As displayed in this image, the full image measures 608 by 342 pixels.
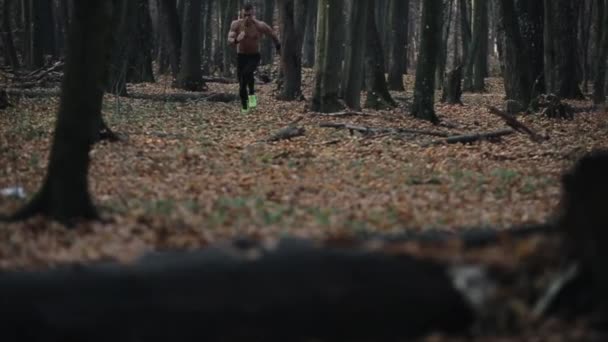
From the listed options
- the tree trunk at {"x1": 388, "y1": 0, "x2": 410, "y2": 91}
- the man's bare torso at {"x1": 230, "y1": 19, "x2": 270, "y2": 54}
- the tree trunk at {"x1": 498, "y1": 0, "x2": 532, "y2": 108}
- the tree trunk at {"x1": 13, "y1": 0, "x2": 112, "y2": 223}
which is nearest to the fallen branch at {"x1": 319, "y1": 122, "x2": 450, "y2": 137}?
the man's bare torso at {"x1": 230, "y1": 19, "x2": 270, "y2": 54}

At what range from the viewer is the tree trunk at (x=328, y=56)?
20406mm

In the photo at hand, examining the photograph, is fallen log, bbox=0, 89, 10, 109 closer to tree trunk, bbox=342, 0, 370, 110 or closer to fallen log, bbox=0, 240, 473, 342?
tree trunk, bbox=342, 0, 370, 110

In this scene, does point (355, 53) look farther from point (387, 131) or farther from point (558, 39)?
point (558, 39)

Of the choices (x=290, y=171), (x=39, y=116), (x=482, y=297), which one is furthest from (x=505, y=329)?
(x=39, y=116)

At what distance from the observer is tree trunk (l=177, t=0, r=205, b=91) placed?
27812mm

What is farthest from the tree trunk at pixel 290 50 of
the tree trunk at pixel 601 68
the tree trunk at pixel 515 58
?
the tree trunk at pixel 601 68

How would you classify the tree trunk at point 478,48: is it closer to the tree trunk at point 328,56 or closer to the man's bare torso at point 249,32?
the tree trunk at point 328,56

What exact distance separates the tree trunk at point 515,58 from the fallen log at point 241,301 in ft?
50.7

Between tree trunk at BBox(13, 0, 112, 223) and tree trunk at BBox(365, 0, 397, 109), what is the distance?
1414 cm

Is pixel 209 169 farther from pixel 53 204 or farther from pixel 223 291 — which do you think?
pixel 223 291

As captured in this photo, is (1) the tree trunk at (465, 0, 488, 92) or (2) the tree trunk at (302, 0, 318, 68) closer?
(1) the tree trunk at (465, 0, 488, 92)

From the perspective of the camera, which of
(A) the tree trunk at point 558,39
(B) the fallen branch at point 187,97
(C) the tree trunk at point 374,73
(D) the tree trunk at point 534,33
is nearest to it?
(D) the tree trunk at point 534,33

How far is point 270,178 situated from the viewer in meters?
12.7

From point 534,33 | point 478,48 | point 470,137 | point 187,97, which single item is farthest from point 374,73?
point 478,48
